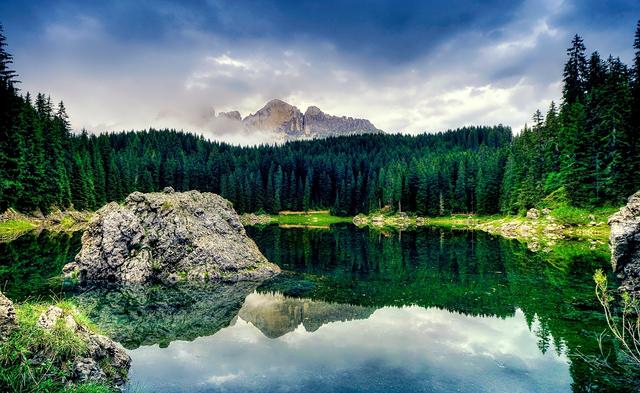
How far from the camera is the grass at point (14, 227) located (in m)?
64.0

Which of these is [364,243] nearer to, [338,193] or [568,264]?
[568,264]

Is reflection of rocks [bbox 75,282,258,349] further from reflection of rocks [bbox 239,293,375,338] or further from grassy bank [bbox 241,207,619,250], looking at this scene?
grassy bank [bbox 241,207,619,250]

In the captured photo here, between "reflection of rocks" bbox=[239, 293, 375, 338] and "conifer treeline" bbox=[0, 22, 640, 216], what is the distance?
185 ft

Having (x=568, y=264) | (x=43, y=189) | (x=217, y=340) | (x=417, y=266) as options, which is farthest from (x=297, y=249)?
(x=43, y=189)

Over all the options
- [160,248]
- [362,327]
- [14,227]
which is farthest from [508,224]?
[14,227]

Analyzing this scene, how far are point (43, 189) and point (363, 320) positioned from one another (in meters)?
82.4

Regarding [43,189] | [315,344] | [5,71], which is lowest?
[315,344]

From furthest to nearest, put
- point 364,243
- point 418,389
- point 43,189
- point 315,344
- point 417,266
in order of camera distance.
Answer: point 43,189
point 364,243
point 417,266
point 315,344
point 418,389

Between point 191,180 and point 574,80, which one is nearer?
point 574,80

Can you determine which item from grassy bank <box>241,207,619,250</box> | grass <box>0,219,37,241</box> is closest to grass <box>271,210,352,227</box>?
grassy bank <box>241,207,619,250</box>

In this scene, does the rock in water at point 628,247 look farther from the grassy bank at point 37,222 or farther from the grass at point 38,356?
the grassy bank at point 37,222

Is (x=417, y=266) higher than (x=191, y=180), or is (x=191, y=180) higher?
(x=191, y=180)

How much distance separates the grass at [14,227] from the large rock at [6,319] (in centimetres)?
6007

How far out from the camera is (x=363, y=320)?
2573 centimetres
